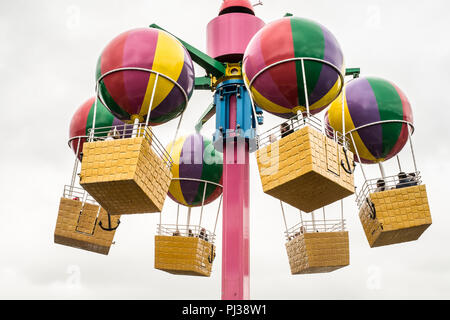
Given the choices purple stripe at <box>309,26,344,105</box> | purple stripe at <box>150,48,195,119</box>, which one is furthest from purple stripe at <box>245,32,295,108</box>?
purple stripe at <box>150,48,195,119</box>

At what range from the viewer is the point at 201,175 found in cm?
1327

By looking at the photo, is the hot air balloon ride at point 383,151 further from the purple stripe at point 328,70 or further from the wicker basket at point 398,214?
the purple stripe at point 328,70

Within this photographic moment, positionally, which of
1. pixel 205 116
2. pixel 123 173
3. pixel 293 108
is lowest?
pixel 123 173

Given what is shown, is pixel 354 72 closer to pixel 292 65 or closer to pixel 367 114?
pixel 367 114

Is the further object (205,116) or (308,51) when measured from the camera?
(205,116)

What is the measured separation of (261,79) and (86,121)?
5.34 m

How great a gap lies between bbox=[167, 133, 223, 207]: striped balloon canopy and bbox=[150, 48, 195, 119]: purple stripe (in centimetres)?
394

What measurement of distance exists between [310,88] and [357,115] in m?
2.81

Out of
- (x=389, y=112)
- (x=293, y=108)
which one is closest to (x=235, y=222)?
(x=293, y=108)

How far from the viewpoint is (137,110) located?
9094mm

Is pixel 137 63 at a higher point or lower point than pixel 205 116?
lower

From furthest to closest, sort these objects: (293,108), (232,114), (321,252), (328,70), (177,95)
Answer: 1. (232,114)
2. (321,252)
3. (177,95)
4. (293,108)
5. (328,70)

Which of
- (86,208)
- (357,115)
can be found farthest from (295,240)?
(86,208)

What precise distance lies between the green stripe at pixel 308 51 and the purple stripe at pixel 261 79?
1.20ft
